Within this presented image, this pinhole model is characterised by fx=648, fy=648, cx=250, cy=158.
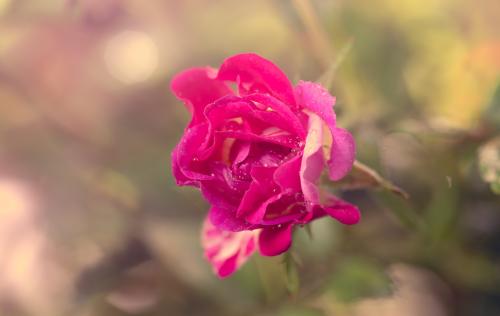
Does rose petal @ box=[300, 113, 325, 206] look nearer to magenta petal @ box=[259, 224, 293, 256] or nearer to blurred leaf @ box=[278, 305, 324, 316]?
magenta petal @ box=[259, 224, 293, 256]

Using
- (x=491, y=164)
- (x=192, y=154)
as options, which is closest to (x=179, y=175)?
Answer: (x=192, y=154)

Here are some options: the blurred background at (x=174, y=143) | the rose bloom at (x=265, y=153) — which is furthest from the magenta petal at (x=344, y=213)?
the blurred background at (x=174, y=143)

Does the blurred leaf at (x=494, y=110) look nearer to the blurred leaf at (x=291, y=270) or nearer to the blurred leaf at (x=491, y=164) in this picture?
the blurred leaf at (x=491, y=164)

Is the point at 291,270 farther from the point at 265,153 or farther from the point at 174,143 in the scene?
the point at 174,143

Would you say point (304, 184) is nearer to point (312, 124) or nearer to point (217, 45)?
point (312, 124)

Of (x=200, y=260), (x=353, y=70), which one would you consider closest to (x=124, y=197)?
(x=200, y=260)

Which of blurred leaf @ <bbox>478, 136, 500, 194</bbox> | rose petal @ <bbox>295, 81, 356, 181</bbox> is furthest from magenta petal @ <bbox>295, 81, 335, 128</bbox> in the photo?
blurred leaf @ <bbox>478, 136, 500, 194</bbox>
